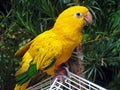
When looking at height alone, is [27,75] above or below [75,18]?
below

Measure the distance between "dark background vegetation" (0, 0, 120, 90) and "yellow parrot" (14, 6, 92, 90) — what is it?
175 millimetres

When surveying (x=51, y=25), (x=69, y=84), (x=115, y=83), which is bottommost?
(x=115, y=83)

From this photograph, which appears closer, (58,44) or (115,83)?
(58,44)

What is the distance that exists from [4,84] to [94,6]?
22.7 inches

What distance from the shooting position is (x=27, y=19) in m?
1.54

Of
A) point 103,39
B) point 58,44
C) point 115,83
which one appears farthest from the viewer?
point 115,83

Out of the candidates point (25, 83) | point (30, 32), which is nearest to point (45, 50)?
point (25, 83)

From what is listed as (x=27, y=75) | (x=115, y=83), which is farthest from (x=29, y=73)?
(x=115, y=83)

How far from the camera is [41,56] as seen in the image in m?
1.21

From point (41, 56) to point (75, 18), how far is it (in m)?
0.17

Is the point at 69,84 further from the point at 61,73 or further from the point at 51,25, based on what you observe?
the point at 51,25

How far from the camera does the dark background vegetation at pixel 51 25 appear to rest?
59.0 inches

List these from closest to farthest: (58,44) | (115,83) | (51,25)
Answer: (58,44), (51,25), (115,83)

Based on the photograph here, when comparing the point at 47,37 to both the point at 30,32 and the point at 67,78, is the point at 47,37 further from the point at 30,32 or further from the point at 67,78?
the point at 30,32
